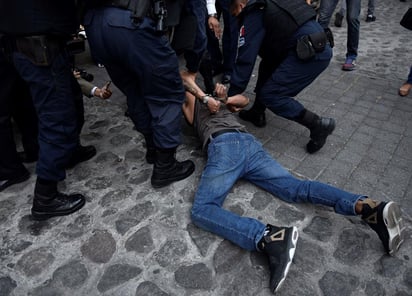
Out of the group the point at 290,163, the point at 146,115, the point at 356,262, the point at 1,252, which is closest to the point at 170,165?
the point at 146,115

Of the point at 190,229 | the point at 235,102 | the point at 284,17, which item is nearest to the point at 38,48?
the point at 190,229

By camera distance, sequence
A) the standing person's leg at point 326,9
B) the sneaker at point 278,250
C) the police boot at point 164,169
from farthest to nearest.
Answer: the standing person's leg at point 326,9 → the police boot at point 164,169 → the sneaker at point 278,250

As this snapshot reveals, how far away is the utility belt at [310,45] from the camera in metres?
2.56

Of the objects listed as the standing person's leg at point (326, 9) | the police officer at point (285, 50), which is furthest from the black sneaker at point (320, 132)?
the standing person's leg at point (326, 9)

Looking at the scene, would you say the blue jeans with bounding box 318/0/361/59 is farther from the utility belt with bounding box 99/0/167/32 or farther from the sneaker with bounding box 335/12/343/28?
the utility belt with bounding box 99/0/167/32

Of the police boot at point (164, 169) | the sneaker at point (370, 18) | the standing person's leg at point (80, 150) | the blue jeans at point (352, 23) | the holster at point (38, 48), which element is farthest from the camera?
the sneaker at point (370, 18)

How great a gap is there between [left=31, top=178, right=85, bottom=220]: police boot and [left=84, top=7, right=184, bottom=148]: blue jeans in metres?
0.72

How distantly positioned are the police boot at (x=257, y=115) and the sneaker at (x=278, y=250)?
1.52 meters

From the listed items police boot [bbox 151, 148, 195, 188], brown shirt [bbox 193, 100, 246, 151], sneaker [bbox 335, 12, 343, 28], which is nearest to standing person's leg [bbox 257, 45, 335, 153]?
brown shirt [bbox 193, 100, 246, 151]

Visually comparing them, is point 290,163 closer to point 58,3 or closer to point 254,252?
point 254,252

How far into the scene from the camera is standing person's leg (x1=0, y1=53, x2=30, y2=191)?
2.20m

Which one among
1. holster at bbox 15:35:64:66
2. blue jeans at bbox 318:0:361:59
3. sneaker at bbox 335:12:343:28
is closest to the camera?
holster at bbox 15:35:64:66

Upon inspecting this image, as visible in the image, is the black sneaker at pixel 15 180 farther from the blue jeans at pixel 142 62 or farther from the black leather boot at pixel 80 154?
the blue jeans at pixel 142 62

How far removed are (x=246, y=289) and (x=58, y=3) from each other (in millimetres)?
1816
